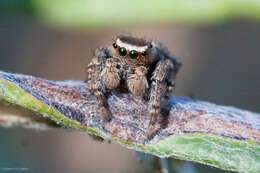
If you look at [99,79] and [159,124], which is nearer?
[159,124]

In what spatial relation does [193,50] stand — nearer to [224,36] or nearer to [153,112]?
[224,36]

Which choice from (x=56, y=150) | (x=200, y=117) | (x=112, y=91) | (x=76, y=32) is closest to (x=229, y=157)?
(x=200, y=117)

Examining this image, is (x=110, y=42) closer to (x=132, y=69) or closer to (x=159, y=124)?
(x=132, y=69)

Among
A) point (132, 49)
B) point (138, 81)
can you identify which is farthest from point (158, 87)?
point (132, 49)

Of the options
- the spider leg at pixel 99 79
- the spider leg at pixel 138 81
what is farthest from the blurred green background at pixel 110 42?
the spider leg at pixel 138 81

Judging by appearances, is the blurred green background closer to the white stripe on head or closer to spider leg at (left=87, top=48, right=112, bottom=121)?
spider leg at (left=87, top=48, right=112, bottom=121)
